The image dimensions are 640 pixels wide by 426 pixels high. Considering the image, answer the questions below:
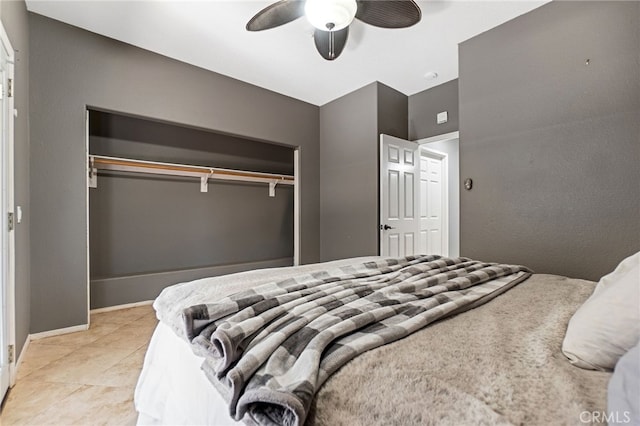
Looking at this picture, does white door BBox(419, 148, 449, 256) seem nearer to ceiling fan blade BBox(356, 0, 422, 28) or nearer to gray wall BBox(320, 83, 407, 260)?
gray wall BBox(320, 83, 407, 260)

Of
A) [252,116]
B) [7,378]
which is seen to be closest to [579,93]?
[252,116]

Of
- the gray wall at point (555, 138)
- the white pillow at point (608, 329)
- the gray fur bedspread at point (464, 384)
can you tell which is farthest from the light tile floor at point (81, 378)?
the gray wall at point (555, 138)

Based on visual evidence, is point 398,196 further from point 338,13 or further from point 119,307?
point 119,307

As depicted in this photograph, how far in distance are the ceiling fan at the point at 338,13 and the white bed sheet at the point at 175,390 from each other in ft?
6.58

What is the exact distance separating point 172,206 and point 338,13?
2910 millimetres

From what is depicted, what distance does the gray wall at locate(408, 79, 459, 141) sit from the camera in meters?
3.53

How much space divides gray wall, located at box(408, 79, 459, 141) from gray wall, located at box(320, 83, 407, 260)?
12 cm

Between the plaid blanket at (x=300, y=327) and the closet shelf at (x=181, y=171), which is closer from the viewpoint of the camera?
the plaid blanket at (x=300, y=327)

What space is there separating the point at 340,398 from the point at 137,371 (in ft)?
6.17

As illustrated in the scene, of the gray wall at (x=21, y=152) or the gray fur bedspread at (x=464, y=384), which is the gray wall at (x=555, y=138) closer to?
the gray fur bedspread at (x=464, y=384)

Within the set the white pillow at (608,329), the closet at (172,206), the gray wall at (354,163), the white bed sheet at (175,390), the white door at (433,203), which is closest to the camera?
the white pillow at (608,329)

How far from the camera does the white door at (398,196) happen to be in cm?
359

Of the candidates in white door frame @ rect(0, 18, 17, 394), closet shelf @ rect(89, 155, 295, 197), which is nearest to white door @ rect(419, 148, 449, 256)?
closet shelf @ rect(89, 155, 295, 197)

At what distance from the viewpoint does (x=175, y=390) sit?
1.10 m
